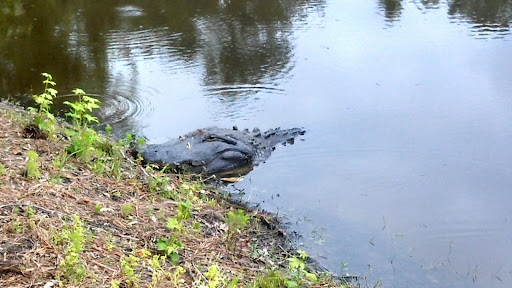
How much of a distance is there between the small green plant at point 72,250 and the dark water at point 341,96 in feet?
6.79

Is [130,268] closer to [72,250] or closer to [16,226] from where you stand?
[72,250]

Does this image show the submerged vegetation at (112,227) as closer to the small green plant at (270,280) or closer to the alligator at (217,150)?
the small green plant at (270,280)

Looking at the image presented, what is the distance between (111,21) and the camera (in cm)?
1271

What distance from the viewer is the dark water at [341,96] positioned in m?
5.08

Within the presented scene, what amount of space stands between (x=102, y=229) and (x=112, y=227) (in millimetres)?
124

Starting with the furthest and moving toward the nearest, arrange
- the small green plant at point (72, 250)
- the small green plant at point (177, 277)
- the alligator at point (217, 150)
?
the alligator at point (217, 150), the small green plant at point (177, 277), the small green plant at point (72, 250)

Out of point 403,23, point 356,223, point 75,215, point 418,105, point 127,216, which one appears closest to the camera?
point 75,215

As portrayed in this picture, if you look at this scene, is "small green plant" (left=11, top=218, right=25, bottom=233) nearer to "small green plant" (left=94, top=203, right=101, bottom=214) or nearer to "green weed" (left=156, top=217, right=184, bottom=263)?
"small green plant" (left=94, top=203, right=101, bottom=214)

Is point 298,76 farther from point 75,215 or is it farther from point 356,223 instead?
point 75,215

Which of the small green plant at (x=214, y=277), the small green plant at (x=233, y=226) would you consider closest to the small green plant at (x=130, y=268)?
the small green plant at (x=214, y=277)

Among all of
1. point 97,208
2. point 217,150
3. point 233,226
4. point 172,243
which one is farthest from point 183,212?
point 217,150

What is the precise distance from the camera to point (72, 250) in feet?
10.0

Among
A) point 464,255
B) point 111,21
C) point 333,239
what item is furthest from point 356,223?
point 111,21

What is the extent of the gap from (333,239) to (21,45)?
838 centimetres
